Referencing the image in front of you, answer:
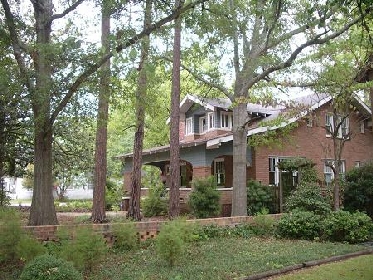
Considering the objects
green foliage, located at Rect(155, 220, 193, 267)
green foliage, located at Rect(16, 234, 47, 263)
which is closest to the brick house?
green foliage, located at Rect(155, 220, 193, 267)

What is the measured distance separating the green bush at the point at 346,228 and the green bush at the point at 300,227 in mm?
283

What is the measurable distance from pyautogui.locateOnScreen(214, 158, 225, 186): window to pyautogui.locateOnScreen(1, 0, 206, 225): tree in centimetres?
1368

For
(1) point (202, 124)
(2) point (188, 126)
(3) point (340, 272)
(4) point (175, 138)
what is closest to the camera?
(3) point (340, 272)

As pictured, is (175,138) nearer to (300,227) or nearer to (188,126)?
(300,227)

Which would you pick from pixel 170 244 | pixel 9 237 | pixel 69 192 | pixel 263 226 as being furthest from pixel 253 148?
pixel 69 192

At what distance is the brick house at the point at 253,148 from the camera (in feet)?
69.2

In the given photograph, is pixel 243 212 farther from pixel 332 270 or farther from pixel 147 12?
pixel 147 12

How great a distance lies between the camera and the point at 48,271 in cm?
629

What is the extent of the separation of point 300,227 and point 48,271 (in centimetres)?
881

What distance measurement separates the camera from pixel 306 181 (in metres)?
19.4

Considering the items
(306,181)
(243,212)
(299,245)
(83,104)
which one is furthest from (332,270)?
(306,181)

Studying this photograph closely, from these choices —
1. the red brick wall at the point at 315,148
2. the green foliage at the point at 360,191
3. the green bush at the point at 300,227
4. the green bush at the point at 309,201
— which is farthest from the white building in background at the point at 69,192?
the green bush at the point at 300,227

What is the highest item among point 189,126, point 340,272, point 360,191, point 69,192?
point 189,126

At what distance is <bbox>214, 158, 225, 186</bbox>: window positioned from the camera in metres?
23.6
